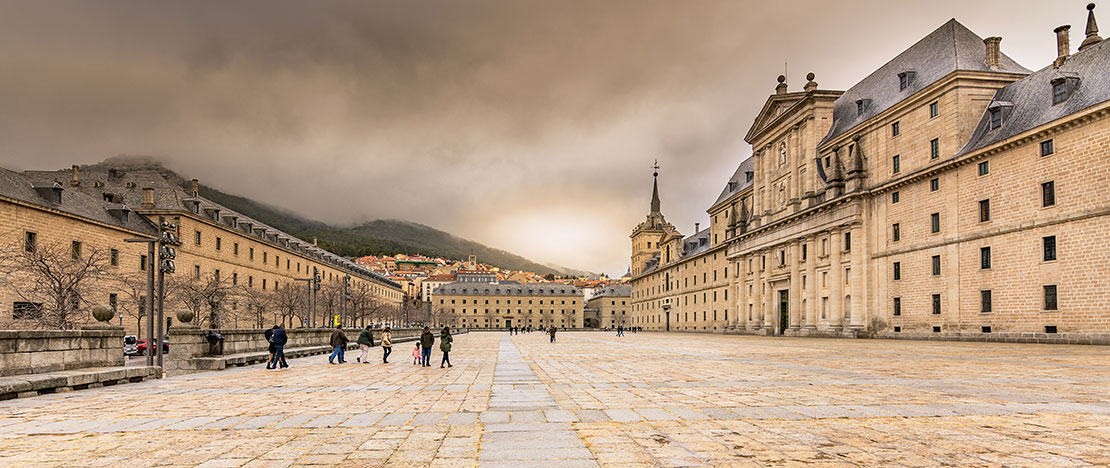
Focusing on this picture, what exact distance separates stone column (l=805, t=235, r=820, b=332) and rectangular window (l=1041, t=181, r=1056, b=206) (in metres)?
22.8

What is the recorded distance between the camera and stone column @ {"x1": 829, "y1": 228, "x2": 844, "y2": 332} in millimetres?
52647

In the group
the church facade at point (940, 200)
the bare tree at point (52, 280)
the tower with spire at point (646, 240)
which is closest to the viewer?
the church facade at point (940, 200)

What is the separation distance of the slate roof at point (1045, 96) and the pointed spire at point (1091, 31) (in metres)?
3.61

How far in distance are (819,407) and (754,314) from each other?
63006mm

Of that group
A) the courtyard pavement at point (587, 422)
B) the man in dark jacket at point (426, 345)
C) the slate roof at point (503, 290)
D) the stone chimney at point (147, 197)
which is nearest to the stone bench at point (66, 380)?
the courtyard pavement at point (587, 422)

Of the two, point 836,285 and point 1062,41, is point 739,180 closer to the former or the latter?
point 836,285

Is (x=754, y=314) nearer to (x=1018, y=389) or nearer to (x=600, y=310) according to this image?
(x=1018, y=389)

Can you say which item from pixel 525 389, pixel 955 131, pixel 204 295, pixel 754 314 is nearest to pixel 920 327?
pixel 955 131

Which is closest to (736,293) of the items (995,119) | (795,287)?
(795,287)

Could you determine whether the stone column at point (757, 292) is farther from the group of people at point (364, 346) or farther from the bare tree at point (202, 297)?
the group of people at point (364, 346)

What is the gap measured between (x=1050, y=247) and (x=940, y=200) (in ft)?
28.8

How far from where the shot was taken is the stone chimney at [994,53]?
142 ft

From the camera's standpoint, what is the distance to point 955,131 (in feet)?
135

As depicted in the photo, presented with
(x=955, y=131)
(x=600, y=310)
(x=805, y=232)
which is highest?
(x=955, y=131)
